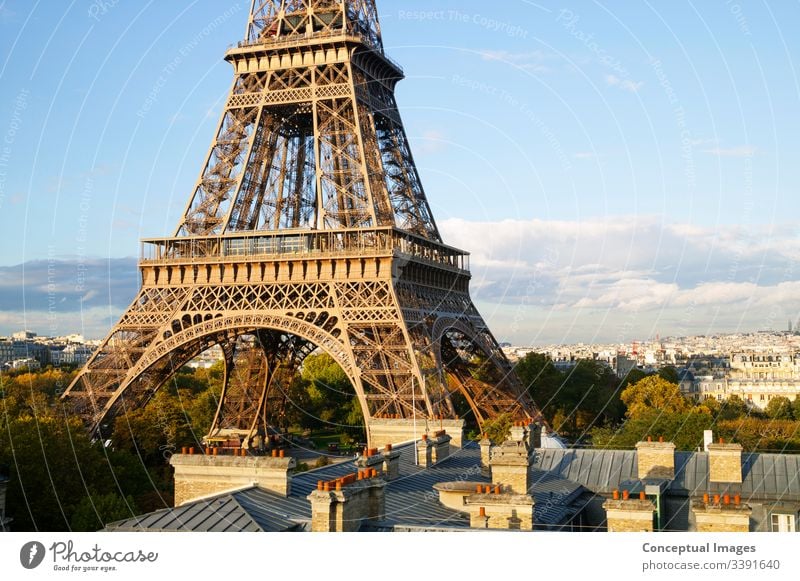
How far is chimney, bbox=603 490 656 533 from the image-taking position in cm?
1469

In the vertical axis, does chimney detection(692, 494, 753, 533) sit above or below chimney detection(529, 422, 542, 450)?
below

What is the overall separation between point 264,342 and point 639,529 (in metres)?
42.1

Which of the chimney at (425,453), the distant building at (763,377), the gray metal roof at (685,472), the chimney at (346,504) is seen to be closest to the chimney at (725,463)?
the gray metal roof at (685,472)

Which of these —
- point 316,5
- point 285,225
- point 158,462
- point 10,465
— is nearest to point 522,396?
point 285,225

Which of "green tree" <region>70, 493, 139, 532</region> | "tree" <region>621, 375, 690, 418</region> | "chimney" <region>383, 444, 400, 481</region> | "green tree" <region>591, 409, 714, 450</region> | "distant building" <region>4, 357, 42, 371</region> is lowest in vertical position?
"green tree" <region>70, 493, 139, 532</region>

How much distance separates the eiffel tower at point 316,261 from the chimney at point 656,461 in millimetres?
17159

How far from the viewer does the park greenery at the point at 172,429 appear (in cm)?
3275

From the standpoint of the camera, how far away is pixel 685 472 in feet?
71.3

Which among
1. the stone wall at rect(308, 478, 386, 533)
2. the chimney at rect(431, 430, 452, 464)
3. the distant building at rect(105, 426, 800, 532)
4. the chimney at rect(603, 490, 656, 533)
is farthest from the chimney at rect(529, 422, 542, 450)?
the chimney at rect(603, 490, 656, 533)

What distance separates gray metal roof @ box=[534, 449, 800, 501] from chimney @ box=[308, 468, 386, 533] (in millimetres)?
7502

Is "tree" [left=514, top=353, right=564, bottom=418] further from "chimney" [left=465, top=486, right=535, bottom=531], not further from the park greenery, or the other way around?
"chimney" [left=465, top=486, right=535, bottom=531]

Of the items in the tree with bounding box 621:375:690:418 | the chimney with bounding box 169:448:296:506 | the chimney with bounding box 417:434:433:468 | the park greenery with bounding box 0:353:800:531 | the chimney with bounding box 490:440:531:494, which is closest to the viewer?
the chimney with bounding box 169:448:296:506
